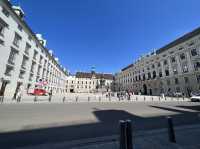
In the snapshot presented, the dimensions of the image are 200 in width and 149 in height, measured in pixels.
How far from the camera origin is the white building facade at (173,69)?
1422 inches

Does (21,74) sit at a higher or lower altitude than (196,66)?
lower

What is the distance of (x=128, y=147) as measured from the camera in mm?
3166

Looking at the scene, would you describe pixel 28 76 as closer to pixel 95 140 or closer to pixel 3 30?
pixel 3 30

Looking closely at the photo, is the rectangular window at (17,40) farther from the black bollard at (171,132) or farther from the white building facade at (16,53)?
the black bollard at (171,132)

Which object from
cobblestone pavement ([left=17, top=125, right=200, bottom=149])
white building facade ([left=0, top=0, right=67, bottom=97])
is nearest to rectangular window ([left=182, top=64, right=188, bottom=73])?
white building facade ([left=0, top=0, right=67, bottom=97])

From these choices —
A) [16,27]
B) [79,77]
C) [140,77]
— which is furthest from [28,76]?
[79,77]

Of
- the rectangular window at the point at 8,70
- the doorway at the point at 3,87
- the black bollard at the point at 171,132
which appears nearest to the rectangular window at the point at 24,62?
the rectangular window at the point at 8,70

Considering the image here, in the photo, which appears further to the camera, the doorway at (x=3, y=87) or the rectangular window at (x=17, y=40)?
the rectangular window at (x=17, y=40)

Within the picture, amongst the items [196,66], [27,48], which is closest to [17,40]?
[27,48]

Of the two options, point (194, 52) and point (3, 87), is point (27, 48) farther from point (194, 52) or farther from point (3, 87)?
point (194, 52)

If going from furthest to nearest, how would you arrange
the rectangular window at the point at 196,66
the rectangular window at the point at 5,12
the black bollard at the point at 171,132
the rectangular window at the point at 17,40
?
the rectangular window at the point at 196,66, the rectangular window at the point at 17,40, the rectangular window at the point at 5,12, the black bollard at the point at 171,132

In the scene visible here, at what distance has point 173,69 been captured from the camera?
1708 inches

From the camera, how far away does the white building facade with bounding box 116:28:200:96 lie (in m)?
36.1

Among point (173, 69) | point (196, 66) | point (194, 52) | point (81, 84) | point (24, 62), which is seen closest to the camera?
point (24, 62)
